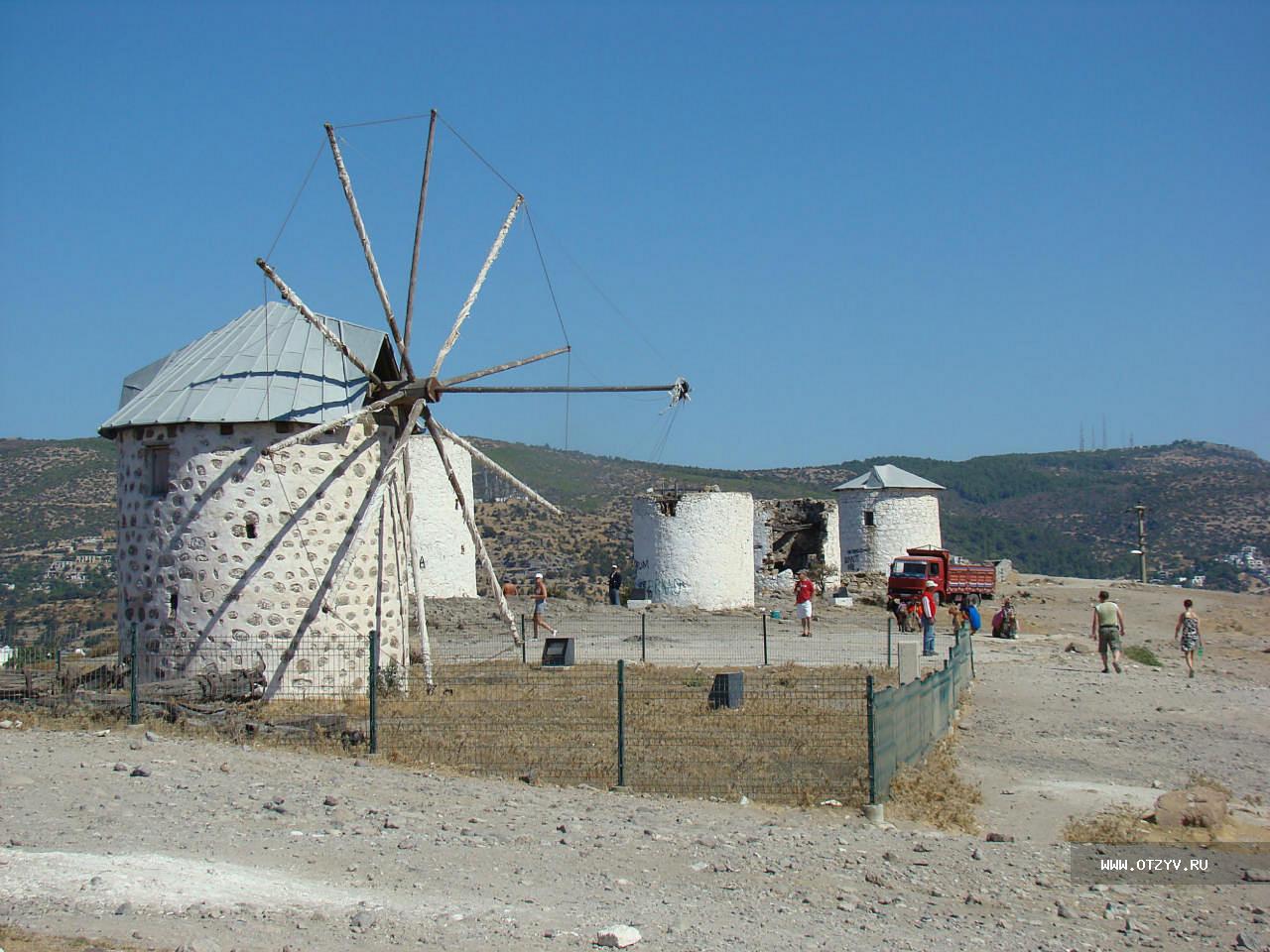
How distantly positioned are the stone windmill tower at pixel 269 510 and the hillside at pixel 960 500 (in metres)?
24.3

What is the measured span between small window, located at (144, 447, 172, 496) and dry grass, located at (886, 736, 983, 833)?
34.4 feet

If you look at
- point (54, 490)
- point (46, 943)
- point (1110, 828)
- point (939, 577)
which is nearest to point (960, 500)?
point (54, 490)

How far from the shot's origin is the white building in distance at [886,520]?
4331 centimetres

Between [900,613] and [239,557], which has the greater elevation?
[239,557]

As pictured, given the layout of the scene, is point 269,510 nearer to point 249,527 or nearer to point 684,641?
point 249,527

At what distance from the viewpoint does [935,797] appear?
11.8 meters

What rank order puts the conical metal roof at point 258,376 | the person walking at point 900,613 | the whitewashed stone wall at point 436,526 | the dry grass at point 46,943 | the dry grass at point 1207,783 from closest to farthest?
1. the dry grass at point 46,943
2. the dry grass at point 1207,783
3. the conical metal roof at point 258,376
4. the person walking at point 900,613
5. the whitewashed stone wall at point 436,526

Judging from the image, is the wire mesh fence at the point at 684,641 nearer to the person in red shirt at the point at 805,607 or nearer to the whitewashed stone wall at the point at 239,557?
the person in red shirt at the point at 805,607

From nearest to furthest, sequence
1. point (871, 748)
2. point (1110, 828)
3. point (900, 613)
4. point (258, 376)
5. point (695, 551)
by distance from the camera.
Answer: point (1110, 828)
point (871, 748)
point (258, 376)
point (900, 613)
point (695, 551)

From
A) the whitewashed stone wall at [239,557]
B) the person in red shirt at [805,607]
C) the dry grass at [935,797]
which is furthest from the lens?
the person in red shirt at [805,607]

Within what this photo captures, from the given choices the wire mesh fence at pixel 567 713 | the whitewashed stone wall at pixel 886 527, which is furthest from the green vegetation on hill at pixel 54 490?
the wire mesh fence at pixel 567 713

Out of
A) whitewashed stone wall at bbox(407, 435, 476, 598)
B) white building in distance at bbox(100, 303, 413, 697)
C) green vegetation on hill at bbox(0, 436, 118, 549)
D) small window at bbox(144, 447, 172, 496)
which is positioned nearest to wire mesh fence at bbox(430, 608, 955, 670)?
whitewashed stone wall at bbox(407, 435, 476, 598)

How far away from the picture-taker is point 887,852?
9.67 metres

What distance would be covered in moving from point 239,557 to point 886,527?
97.3ft
